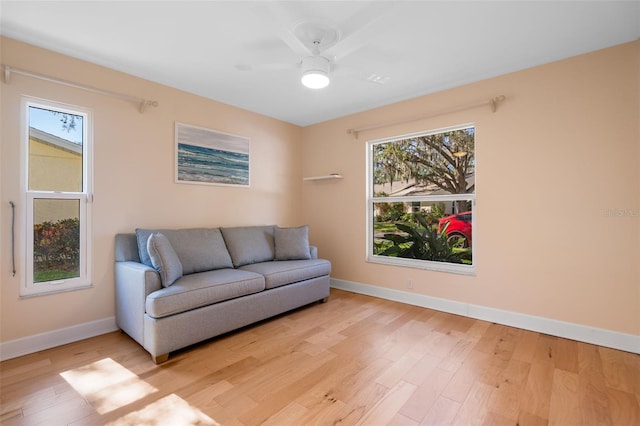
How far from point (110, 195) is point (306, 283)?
6.94ft

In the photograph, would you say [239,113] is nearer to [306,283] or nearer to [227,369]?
[306,283]

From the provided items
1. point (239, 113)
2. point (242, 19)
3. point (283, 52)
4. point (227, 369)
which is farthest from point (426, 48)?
point (227, 369)

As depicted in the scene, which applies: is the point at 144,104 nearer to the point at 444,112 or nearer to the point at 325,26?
the point at 325,26

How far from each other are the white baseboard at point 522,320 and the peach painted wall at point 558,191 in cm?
5

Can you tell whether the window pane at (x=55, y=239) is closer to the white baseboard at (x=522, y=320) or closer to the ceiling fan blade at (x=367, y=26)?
the ceiling fan blade at (x=367, y=26)

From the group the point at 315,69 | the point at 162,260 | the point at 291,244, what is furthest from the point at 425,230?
the point at 162,260

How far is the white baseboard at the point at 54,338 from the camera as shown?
2.26 meters

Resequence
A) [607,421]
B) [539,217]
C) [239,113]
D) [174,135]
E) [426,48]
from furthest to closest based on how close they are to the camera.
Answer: [239,113]
[174,135]
[539,217]
[426,48]
[607,421]

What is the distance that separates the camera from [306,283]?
10.9 feet

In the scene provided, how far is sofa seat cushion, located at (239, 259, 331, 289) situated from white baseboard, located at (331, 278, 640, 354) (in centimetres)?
86

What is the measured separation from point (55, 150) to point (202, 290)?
1.75 m

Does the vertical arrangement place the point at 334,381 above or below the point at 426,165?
below

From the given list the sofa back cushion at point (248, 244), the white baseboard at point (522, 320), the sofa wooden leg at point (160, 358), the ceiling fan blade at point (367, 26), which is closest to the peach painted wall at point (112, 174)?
the sofa back cushion at point (248, 244)

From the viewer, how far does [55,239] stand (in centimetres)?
251
